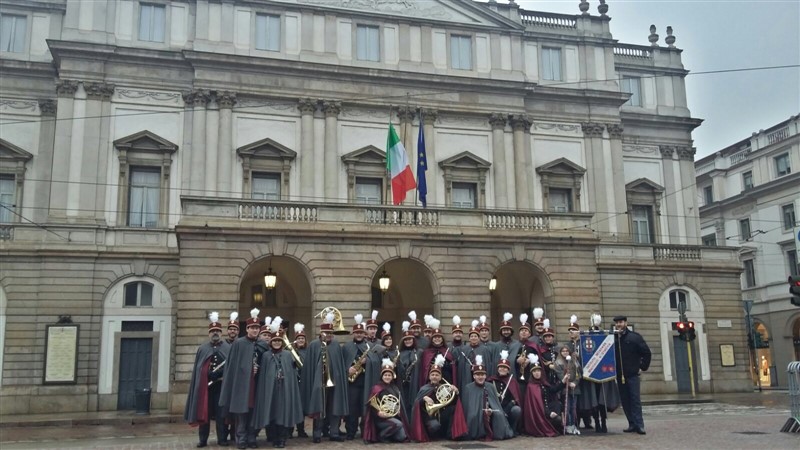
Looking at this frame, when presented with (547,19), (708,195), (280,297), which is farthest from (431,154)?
(708,195)

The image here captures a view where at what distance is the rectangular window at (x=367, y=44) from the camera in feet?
110

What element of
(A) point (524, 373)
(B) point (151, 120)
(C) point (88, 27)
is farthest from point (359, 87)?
(A) point (524, 373)

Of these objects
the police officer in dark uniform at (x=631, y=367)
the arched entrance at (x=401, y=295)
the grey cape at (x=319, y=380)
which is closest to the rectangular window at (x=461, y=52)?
the arched entrance at (x=401, y=295)

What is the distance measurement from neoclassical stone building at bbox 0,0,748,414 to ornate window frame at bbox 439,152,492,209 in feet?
0.40

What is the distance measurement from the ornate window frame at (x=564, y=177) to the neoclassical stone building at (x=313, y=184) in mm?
89

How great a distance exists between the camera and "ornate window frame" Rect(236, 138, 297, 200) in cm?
3080

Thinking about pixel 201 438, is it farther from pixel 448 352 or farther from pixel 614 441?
pixel 614 441

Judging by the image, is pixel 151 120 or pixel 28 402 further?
pixel 151 120

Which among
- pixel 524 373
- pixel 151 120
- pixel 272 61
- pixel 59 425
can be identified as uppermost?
pixel 272 61

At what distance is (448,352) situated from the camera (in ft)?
53.0

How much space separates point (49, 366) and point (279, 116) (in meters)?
12.7

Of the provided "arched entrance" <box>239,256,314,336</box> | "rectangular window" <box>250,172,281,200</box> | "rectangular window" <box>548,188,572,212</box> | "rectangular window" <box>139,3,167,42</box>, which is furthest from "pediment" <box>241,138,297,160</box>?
"rectangular window" <box>548,188,572,212</box>

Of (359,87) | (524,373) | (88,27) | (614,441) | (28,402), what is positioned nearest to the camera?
(614,441)

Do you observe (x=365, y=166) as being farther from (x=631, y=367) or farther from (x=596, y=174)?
(x=631, y=367)
